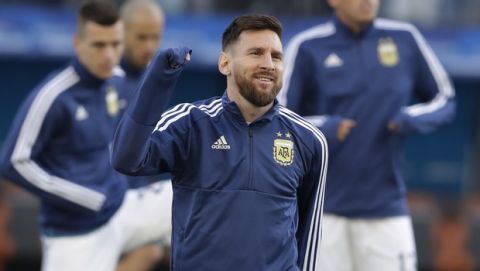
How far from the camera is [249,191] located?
5371mm

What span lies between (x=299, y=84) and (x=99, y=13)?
1261 millimetres

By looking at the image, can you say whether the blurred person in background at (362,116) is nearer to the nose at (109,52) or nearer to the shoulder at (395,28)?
the shoulder at (395,28)

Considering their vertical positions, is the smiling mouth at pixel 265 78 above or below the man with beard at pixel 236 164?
above

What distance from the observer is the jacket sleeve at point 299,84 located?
7332 mm

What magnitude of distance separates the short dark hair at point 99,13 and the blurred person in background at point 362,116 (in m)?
1.08

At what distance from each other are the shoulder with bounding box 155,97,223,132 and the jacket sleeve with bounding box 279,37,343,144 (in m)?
1.81

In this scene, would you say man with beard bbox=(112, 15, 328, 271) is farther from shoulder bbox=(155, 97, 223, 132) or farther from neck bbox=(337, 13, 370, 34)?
neck bbox=(337, 13, 370, 34)

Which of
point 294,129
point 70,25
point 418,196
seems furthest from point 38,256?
point 294,129

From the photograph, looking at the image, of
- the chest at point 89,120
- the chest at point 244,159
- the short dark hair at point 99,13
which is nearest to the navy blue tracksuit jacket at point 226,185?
the chest at point 244,159

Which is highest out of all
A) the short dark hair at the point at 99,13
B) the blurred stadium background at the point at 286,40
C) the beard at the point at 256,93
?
the beard at the point at 256,93

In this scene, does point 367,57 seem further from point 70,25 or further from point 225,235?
point 70,25

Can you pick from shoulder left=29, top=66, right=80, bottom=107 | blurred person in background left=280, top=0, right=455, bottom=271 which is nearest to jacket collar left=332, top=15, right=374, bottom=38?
blurred person in background left=280, top=0, right=455, bottom=271

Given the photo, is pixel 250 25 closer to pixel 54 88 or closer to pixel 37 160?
pixel 54 88

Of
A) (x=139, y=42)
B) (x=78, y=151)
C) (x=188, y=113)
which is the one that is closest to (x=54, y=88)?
(x=78, y=151)
